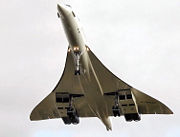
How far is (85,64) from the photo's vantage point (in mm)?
40125

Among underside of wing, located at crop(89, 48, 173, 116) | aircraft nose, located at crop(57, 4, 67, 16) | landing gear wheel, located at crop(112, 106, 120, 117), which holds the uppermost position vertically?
aircraft nose, located at crop(57, 4, 67, 16)

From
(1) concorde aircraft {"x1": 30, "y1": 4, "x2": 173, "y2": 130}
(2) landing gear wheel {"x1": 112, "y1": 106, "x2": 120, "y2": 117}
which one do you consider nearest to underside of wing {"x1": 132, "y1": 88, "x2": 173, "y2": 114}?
(1) concorde aircraft {"x1": 30, "y1": 4, "x2": 173, "y2": 130}

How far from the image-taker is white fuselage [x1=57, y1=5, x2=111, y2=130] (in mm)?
35688

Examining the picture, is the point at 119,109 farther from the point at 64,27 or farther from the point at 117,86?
the point at 64,27

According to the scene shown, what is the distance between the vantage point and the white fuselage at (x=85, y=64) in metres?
35.7

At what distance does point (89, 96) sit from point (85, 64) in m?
4.38

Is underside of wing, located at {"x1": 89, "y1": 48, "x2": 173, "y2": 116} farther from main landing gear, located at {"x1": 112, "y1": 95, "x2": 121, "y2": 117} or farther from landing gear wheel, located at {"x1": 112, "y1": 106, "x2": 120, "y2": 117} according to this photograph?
landing gear wheel, located at {"x1": 112, "y1": 106, "x2": 120, "y2": 117}

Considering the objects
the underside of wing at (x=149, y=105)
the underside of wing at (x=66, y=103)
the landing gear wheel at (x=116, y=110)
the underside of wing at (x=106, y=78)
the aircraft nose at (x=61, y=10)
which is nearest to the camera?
the aircraft nose at (x=61, y=10)

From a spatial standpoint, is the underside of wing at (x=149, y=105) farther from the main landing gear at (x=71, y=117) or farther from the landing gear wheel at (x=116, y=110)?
the main landing gear at (x=71, y=117)

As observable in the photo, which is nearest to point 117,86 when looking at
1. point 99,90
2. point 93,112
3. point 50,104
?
point 99,90

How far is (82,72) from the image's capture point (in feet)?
132

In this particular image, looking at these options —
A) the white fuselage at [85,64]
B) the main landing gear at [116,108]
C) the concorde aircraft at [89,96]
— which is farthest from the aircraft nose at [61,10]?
the main landing gear at [116,108]

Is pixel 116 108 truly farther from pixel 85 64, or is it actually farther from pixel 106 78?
pixel 85 64

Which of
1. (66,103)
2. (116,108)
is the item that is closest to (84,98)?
(66,103)
